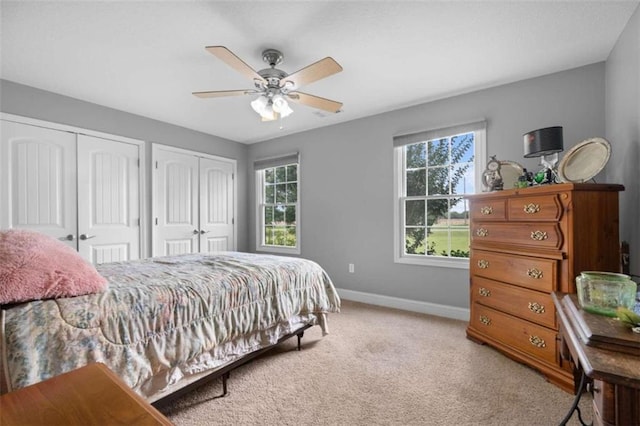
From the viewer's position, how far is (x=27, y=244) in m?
1.30

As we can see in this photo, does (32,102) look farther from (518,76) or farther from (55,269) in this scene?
(518,76)

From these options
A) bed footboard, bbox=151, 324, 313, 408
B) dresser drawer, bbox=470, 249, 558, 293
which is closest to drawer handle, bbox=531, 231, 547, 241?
dresser drawer, bbox=470, 249, 558, 293

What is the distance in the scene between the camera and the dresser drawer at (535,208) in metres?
1.89

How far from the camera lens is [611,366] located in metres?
0.73

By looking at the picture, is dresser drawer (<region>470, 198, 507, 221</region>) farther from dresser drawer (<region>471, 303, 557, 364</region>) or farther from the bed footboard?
the bed footboard

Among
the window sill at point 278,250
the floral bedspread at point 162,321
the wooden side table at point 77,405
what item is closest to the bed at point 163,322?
the floral bedspread at point 162,321

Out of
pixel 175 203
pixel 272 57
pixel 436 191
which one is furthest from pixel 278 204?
pixel 272 57

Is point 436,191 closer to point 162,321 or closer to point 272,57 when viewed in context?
point 272,57

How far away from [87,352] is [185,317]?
1.45 feet

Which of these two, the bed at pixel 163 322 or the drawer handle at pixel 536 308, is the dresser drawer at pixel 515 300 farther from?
the bed at pixel 163 322

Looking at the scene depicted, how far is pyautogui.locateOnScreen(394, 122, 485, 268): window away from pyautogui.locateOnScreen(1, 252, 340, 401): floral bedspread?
1.58m

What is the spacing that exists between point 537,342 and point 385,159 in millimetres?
2330

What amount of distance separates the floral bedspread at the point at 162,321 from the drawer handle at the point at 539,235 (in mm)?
1701

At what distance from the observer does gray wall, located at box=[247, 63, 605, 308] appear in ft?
8.30
